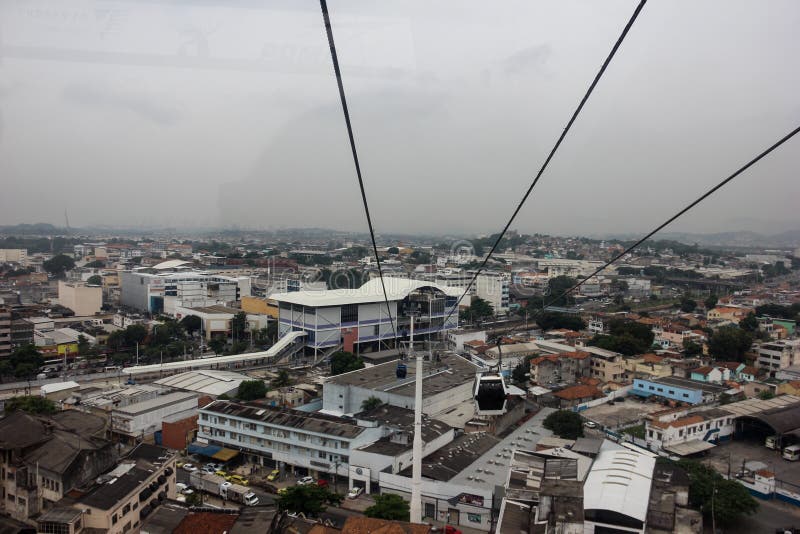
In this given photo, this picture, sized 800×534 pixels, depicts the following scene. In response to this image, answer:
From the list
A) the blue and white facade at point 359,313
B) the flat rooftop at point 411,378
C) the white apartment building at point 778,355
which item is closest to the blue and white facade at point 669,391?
the flat rooftop at point 411,378

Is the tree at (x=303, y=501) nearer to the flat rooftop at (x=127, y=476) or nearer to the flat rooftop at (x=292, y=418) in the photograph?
the flat rooftop at (x=292, y=418)

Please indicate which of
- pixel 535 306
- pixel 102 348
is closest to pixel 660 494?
pixel 102 348

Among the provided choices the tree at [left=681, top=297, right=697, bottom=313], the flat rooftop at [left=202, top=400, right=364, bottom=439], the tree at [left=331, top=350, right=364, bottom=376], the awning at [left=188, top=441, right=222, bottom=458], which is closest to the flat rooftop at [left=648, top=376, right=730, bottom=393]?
the tree at [left=331, top=350, right=364, bottom=376]

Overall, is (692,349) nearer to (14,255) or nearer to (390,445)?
(390,445)

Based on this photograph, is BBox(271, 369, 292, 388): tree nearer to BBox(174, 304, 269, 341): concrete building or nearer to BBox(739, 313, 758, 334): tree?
BBox(174, 304, 269, 341): concrete building

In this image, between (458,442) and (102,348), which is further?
(102,348)

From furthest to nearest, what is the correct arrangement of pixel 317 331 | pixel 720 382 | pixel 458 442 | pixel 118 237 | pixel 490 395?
1. pixel 118 237
2. pixel 317 331
3. pixel 720 382
4. pixel 458 442
5. pixel 490 395

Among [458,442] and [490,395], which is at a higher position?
[490,395]

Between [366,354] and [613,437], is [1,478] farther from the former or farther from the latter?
[366,354]
